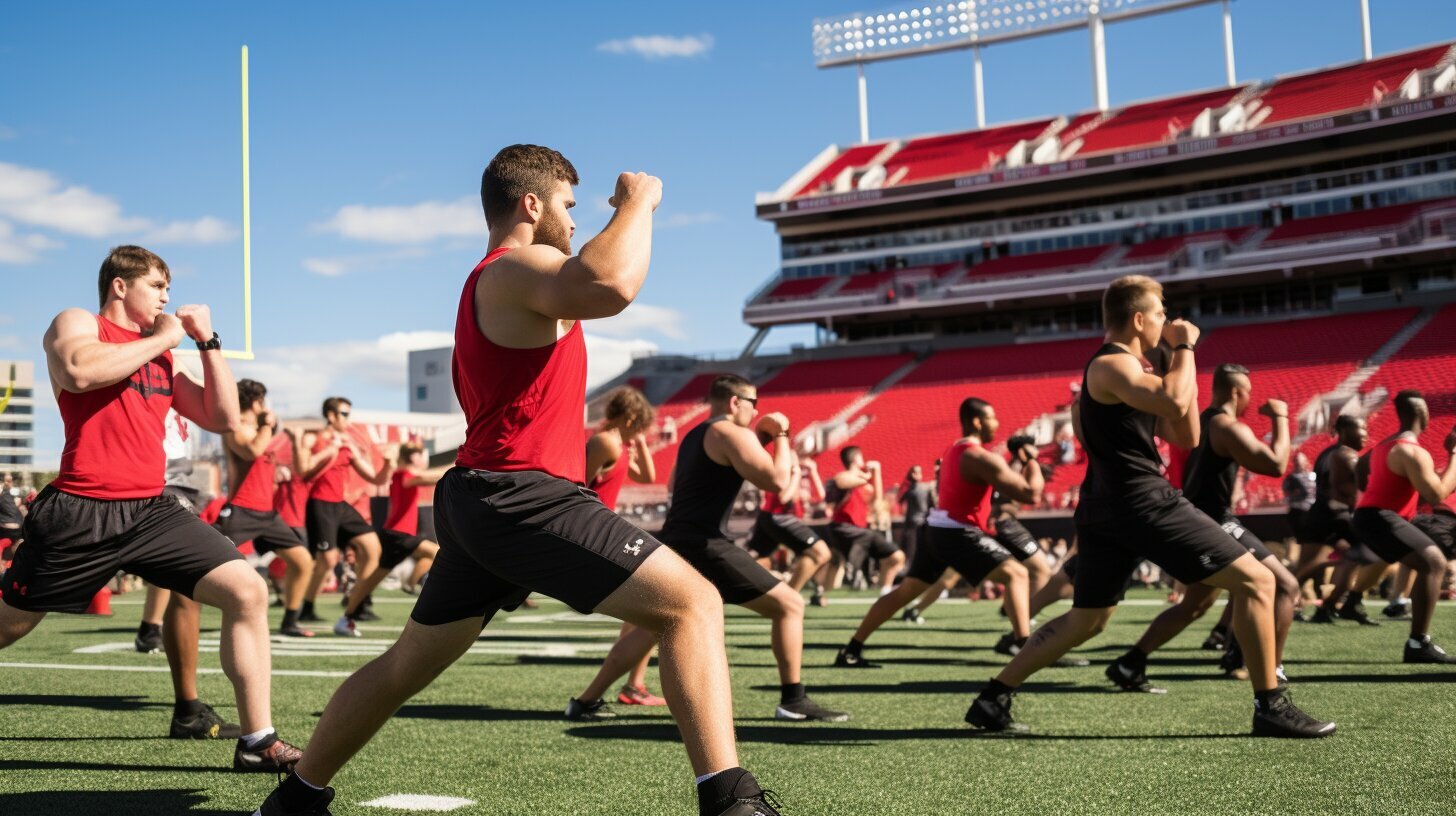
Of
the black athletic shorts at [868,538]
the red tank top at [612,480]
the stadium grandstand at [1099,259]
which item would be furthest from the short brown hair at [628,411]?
the stadium grandstand at [1099,259]

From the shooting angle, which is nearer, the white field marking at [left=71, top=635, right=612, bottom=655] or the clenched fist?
the clenched fist

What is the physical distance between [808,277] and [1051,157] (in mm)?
9963

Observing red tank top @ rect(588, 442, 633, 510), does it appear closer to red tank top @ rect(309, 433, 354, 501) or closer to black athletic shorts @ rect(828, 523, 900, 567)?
red tank top @ rect(309, 433, 354, 501)

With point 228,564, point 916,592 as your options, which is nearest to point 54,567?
point 228,564

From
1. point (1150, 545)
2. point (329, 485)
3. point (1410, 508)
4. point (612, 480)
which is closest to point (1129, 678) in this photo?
point (1150, 545)

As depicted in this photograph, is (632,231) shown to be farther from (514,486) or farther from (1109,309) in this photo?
(1109,309)

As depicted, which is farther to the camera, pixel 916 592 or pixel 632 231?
pixel 916 592

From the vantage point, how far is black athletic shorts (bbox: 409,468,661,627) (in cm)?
317

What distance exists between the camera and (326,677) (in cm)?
810

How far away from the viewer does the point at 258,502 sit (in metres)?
10.2

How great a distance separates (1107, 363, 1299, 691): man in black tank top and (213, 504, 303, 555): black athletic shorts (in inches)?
255

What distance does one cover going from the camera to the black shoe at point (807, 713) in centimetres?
624

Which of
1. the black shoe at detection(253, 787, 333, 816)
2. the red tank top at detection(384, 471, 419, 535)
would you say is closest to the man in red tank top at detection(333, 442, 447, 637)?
the red tank top at detection(384, 471, 419, 535)

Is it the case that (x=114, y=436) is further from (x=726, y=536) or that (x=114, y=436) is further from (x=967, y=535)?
(x=967, y=535)
